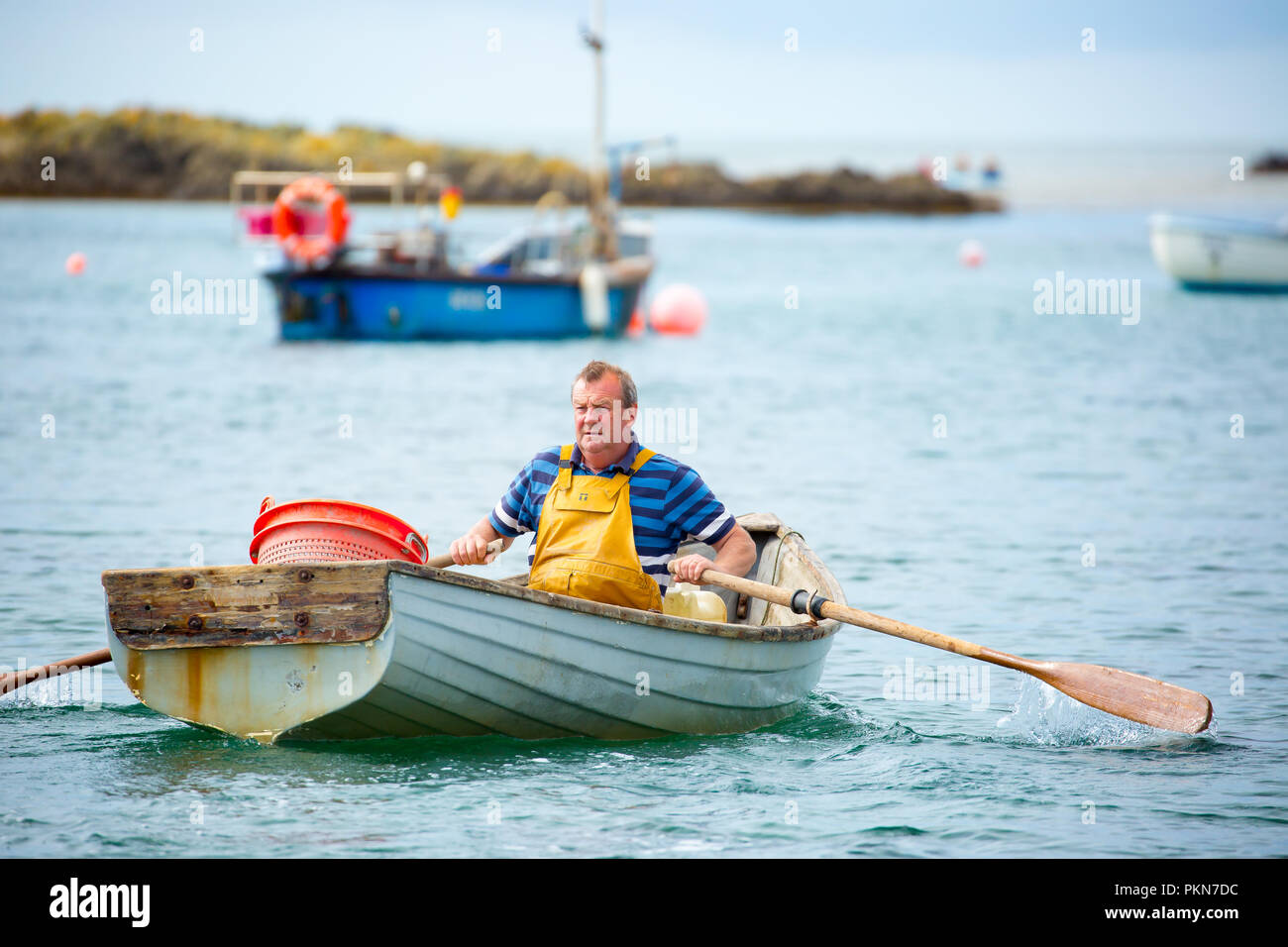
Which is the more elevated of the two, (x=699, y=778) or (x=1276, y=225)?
(x=1276, y=225)

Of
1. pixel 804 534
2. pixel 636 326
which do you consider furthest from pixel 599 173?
pixel 804 534

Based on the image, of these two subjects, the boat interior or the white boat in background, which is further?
the white boat in background

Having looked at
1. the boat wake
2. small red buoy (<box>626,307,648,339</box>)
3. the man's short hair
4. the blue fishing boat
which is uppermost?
the blue fishing boat

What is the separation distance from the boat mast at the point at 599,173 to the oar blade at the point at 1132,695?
68.7 feet

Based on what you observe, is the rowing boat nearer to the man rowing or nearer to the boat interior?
the man rowing

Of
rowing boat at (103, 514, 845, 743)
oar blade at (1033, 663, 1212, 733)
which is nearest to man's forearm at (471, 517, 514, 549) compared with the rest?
rowing boat at (103, 514, 845, 743)

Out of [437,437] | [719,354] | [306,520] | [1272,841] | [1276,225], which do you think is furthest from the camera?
[1276,225]

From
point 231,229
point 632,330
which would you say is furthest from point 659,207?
point 632,330

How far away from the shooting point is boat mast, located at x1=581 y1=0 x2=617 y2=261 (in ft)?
91.4

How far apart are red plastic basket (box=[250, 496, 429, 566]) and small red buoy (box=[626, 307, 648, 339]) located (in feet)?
74.1

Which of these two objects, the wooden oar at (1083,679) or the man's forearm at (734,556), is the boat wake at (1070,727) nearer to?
the wooden oar at (1083,679)
